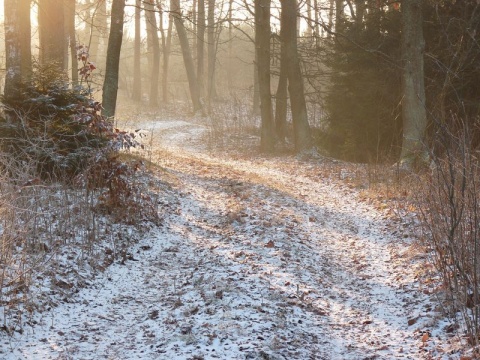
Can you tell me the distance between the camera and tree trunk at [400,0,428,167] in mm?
12141

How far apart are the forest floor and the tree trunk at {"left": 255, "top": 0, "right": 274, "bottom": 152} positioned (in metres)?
7.85

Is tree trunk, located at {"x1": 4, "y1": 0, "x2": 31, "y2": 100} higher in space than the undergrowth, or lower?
higher

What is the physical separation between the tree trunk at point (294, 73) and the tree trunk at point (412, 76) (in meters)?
4.07

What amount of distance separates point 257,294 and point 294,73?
37.9 ft

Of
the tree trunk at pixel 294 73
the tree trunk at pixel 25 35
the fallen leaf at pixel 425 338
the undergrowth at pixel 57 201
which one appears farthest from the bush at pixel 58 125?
the tree trunk at pixel 294 73

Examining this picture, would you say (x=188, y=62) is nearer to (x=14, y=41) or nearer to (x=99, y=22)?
(x=99, y=22)

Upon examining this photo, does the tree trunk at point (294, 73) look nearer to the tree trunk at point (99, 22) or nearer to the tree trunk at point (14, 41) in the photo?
the tree trunk at point (99, 22)

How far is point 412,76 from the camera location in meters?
12.4

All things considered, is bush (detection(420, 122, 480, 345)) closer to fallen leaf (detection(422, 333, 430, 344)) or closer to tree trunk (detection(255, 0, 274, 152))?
fallen leaf (detection(422, 333, 430, 344))

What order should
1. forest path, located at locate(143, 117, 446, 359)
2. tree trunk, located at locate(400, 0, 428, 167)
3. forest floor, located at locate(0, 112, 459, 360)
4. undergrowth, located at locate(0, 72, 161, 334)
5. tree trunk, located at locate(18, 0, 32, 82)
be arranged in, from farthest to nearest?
tree trunk, located at locate(400, 0, 428, 167)
tree trunk, located at locate(18, 0, 32, 82)
undergrowth, located at locate(0, 72, 161, 334)
forest path, located at locate(143, 117, 446, 359)
forest floor, located at locate(0, 112, 459, 360)

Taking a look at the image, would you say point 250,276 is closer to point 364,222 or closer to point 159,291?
point 159,291

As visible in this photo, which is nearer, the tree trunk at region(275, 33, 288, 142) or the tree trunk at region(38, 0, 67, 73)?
the tree trunk at region(38, 0, 67, 73)

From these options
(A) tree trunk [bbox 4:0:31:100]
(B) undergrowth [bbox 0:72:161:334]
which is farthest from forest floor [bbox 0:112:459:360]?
(A) tree trunk [bbox 4:0:31:100]

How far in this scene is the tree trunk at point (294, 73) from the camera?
15797 mm
